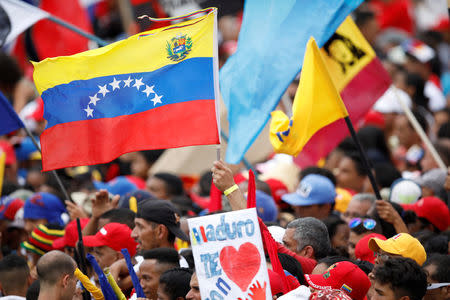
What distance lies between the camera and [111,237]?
8.11 m

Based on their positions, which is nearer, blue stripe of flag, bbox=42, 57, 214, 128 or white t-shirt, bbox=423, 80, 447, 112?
blue stripe of flag, bbox=42, 57, 214, 128

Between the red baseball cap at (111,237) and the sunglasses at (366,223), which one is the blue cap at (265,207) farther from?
the red baseball cap at (111,237)

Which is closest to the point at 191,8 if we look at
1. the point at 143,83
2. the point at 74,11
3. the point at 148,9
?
the point at 148,9

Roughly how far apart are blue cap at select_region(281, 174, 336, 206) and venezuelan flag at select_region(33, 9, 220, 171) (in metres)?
2.59

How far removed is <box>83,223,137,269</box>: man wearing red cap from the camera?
26.6 feet

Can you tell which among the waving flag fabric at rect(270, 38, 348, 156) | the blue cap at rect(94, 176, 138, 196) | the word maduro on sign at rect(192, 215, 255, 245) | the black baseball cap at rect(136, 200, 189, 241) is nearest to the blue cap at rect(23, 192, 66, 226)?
the blue cap at rect(94, 176, 138, 196)

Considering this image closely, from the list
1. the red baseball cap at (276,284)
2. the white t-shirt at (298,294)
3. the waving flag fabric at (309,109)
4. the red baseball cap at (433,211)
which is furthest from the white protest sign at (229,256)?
the red baseball cap at (433,211)

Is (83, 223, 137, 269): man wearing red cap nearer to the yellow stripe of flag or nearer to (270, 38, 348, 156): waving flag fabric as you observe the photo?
the yellow stripe of flag

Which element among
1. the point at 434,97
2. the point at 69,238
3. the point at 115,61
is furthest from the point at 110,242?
the point at 434,97

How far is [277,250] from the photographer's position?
6746mm

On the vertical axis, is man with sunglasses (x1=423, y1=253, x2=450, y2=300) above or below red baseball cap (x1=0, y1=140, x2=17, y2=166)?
above

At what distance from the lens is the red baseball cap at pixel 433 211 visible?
27.3ft

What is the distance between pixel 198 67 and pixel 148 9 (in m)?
6.07

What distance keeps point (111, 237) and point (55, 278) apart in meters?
1.37
